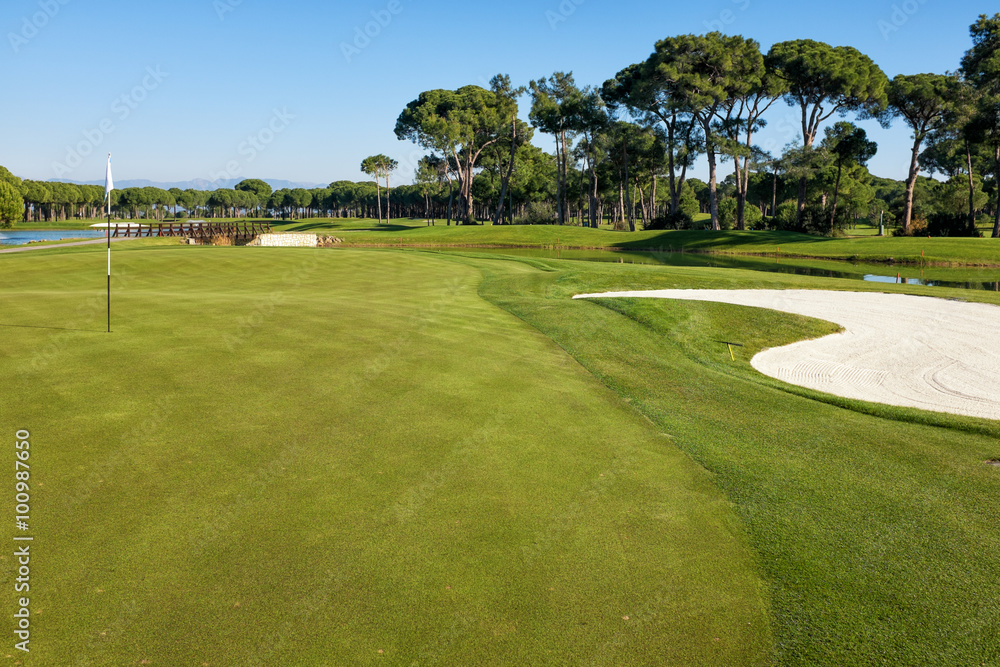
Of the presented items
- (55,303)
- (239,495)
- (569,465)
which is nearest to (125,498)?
(239,495)

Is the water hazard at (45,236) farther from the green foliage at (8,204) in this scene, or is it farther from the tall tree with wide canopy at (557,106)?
the tall tree with wide canopy at (557,106)

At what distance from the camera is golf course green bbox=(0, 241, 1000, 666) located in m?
4.09

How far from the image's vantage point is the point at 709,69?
6656cm

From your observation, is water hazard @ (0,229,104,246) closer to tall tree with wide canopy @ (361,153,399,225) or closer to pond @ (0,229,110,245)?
pond @ (0,229,110,245)

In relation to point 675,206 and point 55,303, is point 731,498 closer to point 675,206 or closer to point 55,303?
point 55,303

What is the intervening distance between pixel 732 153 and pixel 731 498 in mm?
65945

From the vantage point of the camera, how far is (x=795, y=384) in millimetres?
12633

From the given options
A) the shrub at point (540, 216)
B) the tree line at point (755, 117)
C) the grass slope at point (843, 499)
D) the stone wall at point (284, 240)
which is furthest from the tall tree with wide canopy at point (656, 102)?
the grass slope at point (843, 499)

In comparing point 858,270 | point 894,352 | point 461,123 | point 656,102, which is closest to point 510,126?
point 461,123

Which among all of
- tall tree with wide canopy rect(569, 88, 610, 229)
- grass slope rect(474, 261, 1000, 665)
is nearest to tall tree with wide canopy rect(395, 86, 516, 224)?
tall tree with wide canopy rect(569, 88, 610, 229)

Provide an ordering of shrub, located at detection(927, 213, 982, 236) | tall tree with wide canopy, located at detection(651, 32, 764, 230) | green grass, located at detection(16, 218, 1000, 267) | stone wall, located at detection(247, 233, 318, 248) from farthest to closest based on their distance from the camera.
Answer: tall tree with wide canopy, located at detection(651, 32, 764, 230)
shrub, located at detection(927, 213, 982, 236)
stone wall, located at detection(247, 233, 318, 248)
green grass, located at detection(16, 218, 1000, 267)

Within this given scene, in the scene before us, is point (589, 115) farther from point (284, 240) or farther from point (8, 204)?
point (8, 204)

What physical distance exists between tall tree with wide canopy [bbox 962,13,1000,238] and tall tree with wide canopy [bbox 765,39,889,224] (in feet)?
24.5

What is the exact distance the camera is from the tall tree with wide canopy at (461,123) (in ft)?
292
